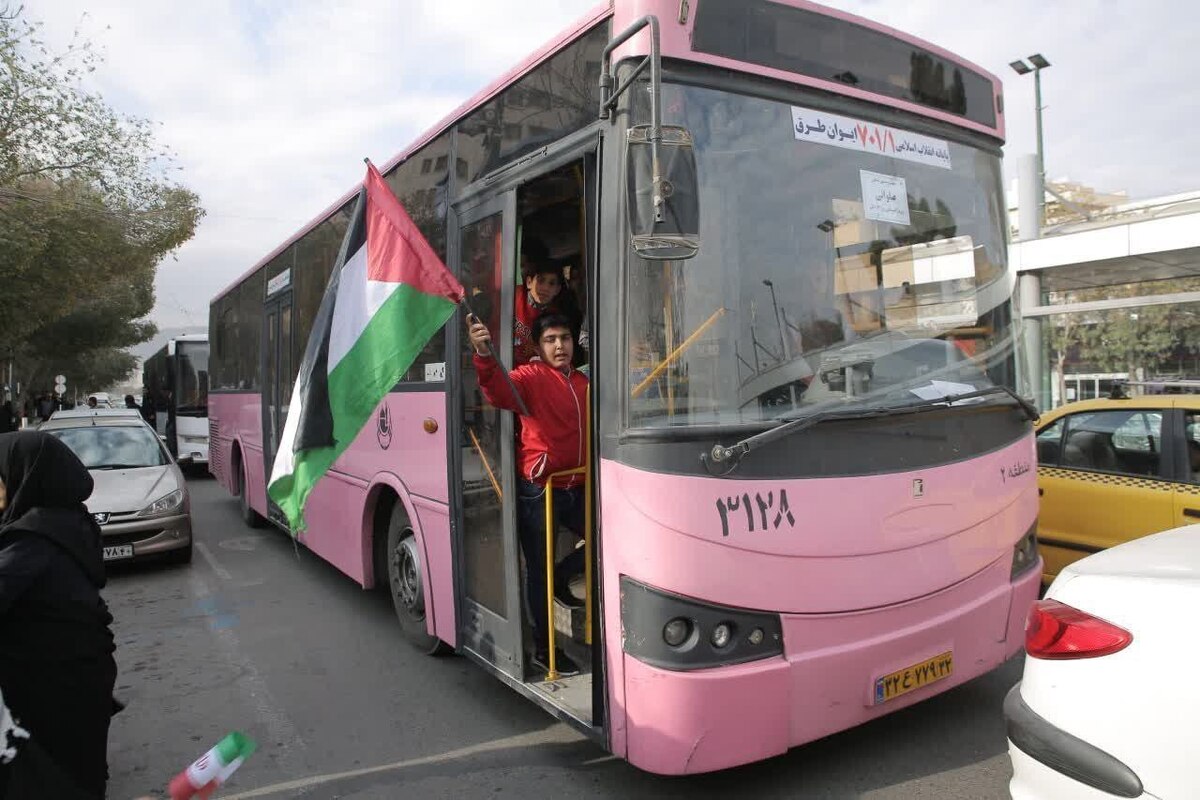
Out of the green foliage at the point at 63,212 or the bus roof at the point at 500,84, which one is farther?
the green foliage at the point at 63,212

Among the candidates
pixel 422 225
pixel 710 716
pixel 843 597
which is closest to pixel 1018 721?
pixel 843 597

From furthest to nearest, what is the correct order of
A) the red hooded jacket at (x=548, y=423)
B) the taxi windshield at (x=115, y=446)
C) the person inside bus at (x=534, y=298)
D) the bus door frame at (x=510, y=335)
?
the taxi windshield at (x=115, y=446), the person inside bus at (x=534, y=298), the red hooded jacket at (x=548, y=423), the bus door frame at (x=510, y=335)

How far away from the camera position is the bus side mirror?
9.34ft

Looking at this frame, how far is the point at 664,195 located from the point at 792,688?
184 cm

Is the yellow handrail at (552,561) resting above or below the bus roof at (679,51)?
below

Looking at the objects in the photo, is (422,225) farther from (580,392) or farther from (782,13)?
(782,13)

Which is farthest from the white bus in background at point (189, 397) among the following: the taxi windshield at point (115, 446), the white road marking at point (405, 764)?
the white road marking at point (405, 764)

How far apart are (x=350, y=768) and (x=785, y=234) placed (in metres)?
3.15

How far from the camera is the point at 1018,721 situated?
2539 mm

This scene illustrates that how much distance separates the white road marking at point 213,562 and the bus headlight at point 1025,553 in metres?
7.02

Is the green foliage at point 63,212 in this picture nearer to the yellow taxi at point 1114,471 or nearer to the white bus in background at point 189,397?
the white bus in background at point 189,397

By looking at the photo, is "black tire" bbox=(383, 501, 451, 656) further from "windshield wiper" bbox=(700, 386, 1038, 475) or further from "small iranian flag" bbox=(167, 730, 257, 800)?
"small iranian flag" bbox=(167, 730, 257, 800)

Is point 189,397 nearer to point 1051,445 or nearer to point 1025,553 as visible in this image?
point 1051,445

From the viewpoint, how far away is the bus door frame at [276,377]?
320 inches
